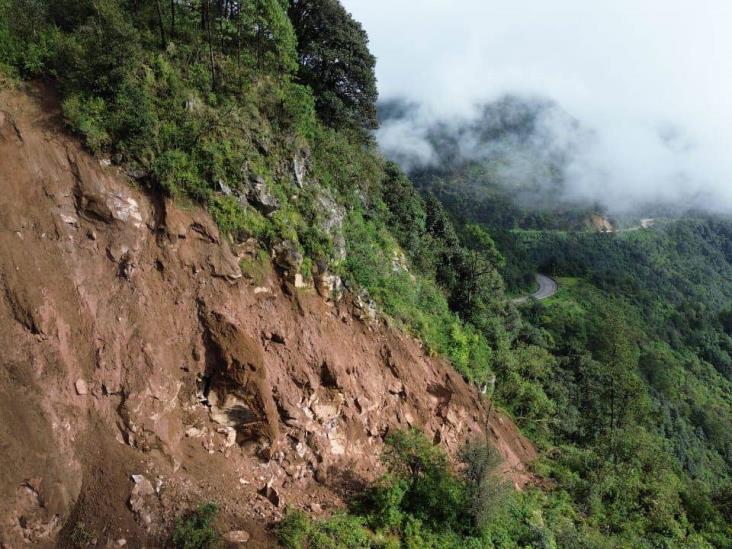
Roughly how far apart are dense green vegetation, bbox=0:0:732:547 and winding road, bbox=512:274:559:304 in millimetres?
34237

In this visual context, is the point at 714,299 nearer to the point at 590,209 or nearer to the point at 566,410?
the point at 590,209

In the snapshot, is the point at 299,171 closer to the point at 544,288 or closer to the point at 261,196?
the point at 261,196

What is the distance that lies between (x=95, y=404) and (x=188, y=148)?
8.04 metres

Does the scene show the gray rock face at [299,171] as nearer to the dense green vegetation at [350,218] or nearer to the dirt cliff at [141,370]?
the dense green vegetation at [350,218]

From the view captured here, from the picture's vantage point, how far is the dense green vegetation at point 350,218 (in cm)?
1341

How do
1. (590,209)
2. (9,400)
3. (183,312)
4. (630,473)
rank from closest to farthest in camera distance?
(9,400) → (183,312) → (630,473) → (590,209)

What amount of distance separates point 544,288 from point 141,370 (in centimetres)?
7722

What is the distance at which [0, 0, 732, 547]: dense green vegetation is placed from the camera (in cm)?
1341

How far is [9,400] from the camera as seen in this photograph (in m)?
9.35

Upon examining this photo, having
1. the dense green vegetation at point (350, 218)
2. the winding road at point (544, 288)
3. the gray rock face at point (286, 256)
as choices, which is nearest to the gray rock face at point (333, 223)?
the dense green vegetation at point (350, 218)

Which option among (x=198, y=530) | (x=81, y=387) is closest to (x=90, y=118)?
(x=81, y=387)

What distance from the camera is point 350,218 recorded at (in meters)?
21.0

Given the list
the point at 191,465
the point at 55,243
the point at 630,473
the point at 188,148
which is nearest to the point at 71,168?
the point at 55,243

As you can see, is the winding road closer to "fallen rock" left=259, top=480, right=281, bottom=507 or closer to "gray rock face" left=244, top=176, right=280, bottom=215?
"gray rock face" left=244, top=176, right=280, bottom=215
